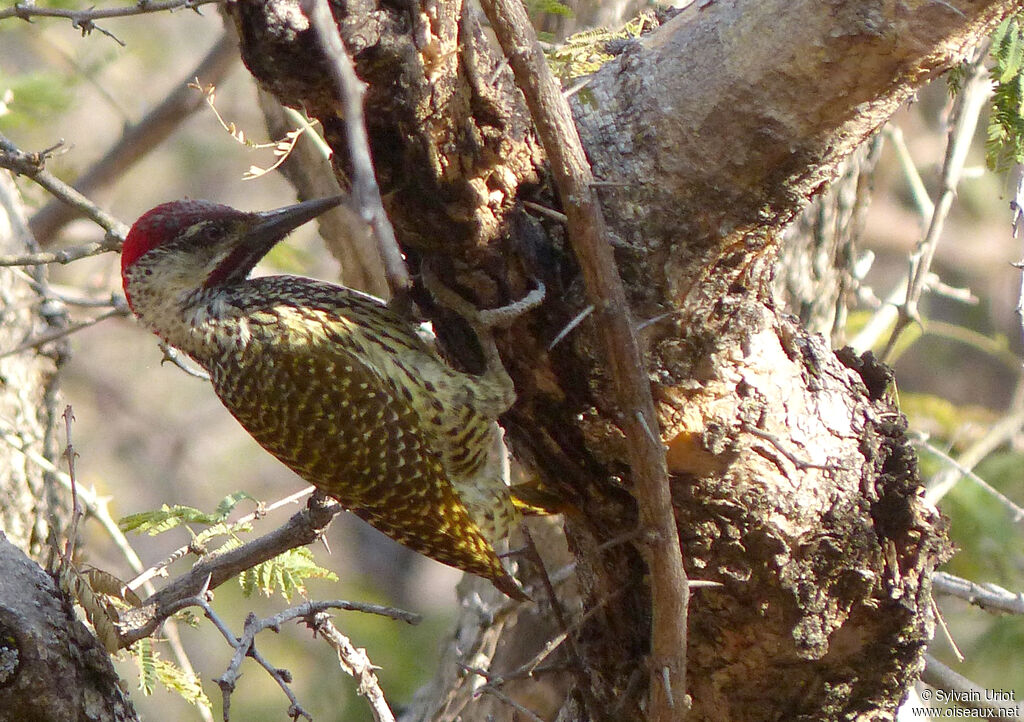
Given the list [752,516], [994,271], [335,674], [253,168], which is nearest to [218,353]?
[253,168]

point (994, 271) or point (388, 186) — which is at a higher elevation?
point (994, 271)

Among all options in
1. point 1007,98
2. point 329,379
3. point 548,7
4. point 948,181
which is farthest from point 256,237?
point 948,181

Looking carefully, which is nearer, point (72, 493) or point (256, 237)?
point (72, 493)

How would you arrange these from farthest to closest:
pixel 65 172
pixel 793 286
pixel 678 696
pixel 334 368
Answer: pixel 65 172 → pixel 793 286 → pixel 334 368 → pixel 678 696

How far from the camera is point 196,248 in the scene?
3.09 meters

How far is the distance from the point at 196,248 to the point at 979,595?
100 inches

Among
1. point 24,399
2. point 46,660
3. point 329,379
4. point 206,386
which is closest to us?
point 46,660

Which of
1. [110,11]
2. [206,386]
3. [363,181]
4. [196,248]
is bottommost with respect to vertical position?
[363,181]

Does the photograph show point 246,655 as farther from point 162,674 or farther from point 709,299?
point 709,299

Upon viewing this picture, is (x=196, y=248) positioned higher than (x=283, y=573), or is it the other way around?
(x=196, y=248)

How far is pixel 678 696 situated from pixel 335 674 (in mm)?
5533

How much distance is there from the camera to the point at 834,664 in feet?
8.69

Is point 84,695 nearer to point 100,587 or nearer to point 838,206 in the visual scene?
point 100,587

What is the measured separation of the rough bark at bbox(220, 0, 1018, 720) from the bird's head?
753 mm
